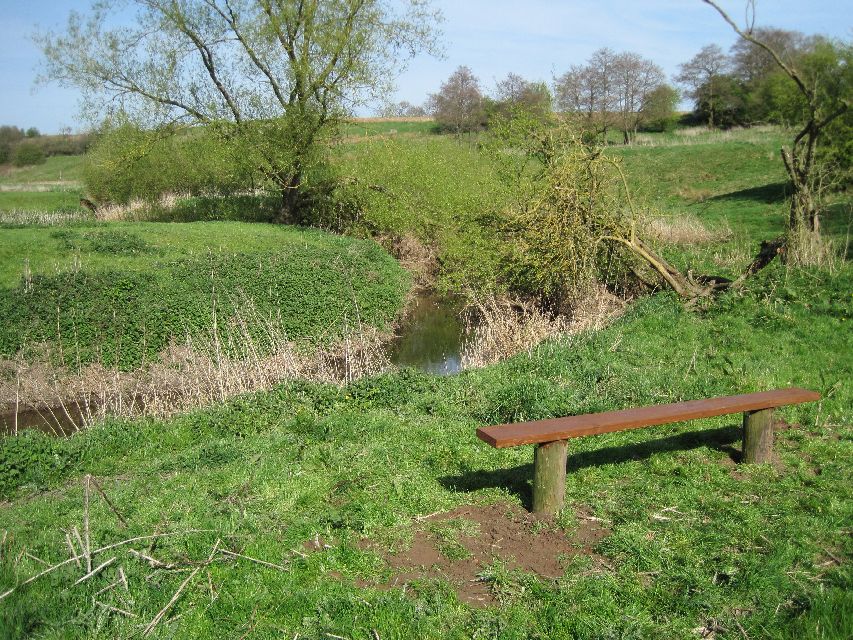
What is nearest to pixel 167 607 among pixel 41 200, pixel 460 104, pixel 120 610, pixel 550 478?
pixel 120 610

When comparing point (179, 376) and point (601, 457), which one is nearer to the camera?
point (601, 457)

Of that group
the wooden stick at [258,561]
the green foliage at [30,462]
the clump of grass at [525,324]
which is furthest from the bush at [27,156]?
the wooden stick at [258,561]

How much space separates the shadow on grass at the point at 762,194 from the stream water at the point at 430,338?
12.7 metres

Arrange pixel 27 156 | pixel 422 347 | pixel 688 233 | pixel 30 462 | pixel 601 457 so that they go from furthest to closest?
pixel 27 156 → pixel 688 233 → pixel 422 347 → pixel 30 462 → pixel 601 457

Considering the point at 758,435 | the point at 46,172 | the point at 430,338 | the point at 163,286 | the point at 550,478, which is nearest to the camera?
the point at 550,478

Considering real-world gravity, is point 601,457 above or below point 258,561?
below

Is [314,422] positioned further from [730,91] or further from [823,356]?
[730,91]

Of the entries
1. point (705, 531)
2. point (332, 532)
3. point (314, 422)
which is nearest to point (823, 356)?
point (705, 531)

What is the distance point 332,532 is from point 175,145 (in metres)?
23.7

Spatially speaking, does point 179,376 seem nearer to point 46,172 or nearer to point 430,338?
point 430,338

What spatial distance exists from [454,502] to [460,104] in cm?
3988

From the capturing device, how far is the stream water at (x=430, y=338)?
47.7 ft

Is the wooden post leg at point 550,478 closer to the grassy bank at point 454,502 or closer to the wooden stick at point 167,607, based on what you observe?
the grassy bank at point 454,502

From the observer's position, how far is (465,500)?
17.1 ft
